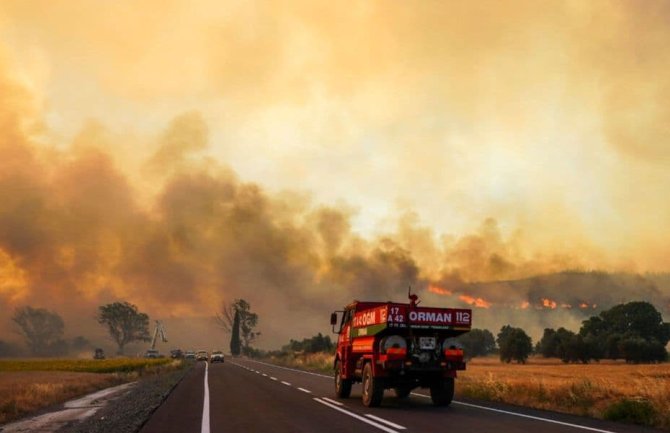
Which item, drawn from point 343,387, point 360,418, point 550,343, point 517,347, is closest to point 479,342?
point 550,343

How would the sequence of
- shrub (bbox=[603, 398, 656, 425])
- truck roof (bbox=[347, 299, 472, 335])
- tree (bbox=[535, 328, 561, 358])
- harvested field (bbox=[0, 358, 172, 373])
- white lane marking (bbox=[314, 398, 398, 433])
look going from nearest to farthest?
1. white lane marking (bbox=[314, 398, 398, 433])
2. shrub (bbox=[603, 398, 656, 425])
3. truck roof (bbox=[347, 299, 472, 335])
4. harvested field (bbox=[0, 358, 172, 373])
5. tree (bbox=[535, 328, 561, 358])

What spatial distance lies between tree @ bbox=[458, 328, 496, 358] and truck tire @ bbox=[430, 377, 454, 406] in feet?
437

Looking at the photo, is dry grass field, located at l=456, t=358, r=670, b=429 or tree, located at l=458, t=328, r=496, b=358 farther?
tree, located at l=458, t=328, r=496, b=358

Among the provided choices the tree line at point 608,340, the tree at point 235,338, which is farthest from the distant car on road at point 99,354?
the tree line at point 608,340

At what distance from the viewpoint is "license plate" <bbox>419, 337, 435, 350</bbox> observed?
1752 centimetres

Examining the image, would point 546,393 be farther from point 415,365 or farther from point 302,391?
point 302,391

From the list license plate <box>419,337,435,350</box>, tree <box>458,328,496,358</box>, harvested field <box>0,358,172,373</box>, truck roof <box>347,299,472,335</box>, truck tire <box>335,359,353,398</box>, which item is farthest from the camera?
tree <box>458,328,496,358</box>

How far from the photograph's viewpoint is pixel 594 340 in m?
97.1

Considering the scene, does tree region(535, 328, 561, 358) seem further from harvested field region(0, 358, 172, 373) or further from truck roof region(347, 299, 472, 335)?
truck roof region(347, 299, 472, 335)

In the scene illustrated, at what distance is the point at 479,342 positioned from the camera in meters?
155

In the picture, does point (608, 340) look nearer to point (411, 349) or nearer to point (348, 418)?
point (411, 349)

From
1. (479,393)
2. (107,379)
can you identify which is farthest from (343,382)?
(107,379)

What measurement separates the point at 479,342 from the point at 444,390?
474 ft

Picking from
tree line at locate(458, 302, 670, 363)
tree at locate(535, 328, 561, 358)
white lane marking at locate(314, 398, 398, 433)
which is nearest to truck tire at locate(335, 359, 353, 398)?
white lane marking at locate(314, 398, 398, 433)
